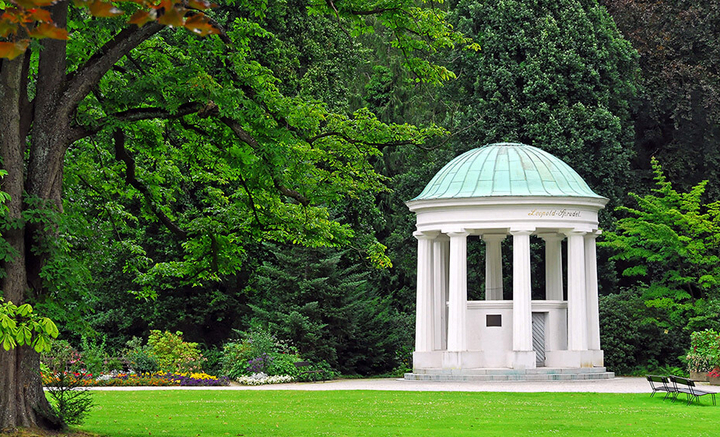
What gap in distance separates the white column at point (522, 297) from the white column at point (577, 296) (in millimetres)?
1444

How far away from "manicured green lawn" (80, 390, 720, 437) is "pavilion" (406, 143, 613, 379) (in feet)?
20.6

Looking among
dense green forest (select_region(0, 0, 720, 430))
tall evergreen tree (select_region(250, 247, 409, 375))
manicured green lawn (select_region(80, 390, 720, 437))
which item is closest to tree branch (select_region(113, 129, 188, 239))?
dense green forest (select_region(0, 0, 720, 430))

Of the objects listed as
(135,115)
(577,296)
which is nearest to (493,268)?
(577,296)

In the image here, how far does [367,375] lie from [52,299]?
23647 mm

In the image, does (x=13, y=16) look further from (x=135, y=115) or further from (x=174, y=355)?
(x=174, y=355)

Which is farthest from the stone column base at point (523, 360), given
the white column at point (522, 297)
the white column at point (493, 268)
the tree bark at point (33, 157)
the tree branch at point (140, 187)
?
the tree bark at point (33, 157)

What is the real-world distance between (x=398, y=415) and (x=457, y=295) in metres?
12.1

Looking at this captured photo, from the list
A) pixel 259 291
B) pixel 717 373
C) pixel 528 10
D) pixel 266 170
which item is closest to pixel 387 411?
pixel 266 170

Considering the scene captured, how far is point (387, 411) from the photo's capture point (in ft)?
61.7

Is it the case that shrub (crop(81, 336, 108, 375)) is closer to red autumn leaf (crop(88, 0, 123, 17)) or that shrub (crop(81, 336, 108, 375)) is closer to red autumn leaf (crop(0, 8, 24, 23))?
red autumn leaf (crop(0, 8, 24, 23))

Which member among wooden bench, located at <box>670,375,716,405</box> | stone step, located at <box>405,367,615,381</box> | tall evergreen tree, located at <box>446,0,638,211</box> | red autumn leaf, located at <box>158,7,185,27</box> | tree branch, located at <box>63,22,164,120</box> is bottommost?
wooden bench, located at <box>670,375,716,405</box>

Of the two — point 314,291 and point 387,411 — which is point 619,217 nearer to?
point 314,291

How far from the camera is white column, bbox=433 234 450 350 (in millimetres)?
32125

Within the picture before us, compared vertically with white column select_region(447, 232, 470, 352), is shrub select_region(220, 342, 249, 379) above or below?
below
